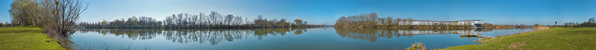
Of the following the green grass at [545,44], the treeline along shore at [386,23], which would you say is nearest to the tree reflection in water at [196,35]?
the green grass at [545,44]

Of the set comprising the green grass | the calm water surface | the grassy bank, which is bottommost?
the calm water surface

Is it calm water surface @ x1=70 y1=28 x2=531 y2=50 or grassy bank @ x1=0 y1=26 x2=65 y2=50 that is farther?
calm water surface @ x1=70 y1=28 x2=531 y2=50

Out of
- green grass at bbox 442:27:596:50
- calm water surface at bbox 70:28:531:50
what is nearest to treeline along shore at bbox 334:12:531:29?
calm water surface at bbox 70:28:531:50

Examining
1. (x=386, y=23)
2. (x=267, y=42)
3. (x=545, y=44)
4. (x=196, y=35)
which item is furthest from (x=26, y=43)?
(x=386, y=23)

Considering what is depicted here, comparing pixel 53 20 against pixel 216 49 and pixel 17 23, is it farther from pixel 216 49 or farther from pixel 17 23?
pixel 17 23

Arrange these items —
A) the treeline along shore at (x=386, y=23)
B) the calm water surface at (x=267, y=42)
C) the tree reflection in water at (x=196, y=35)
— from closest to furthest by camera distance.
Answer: the calm water surface at (x=267, y=42) → the tree reflection in water at (x=196, y=35) → the treeline along shore at (x=386, y=23)

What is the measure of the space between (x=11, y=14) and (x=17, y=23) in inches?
78.4

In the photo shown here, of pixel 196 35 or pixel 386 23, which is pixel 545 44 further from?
pixel 386 23

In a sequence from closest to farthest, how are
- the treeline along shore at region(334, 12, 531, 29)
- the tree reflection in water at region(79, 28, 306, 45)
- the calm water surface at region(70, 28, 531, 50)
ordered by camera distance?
the calm water surface at region(70, 28, 531, 50) < the tree reflection in water at region(79, 28, 306, 45) < the treeline along shore at region(334, 12, 531, 29)

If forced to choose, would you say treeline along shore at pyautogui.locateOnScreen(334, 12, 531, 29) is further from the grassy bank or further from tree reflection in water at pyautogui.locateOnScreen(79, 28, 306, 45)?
the grassy bank

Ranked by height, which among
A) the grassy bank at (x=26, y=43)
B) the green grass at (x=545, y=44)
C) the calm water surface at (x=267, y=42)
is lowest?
the calm water surface at (x=267, y=42)

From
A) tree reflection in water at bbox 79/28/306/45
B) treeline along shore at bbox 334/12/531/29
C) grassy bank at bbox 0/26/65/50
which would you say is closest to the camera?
grassy bank at bbox 0/26/65/50

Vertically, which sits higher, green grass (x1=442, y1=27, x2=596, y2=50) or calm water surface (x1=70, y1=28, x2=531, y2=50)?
green grass (x1=442, y1=27, x2=596, y2=50)

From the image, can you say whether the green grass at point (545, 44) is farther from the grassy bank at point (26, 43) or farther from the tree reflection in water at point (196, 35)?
the grassy bank at point (26, 43)
